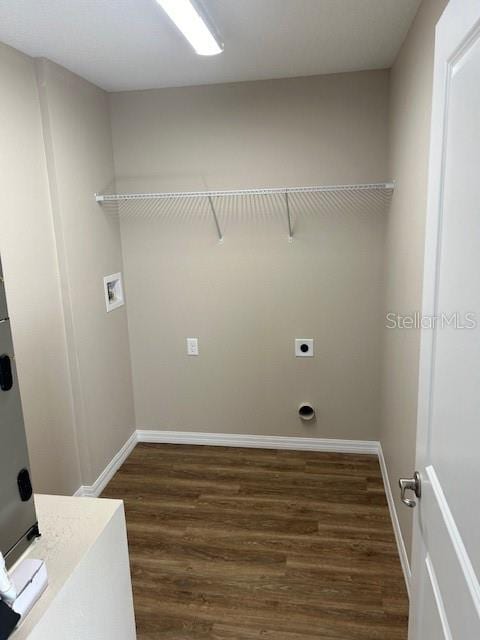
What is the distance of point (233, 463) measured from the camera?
333 cm

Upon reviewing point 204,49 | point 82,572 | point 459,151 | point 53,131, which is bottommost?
point 82,572

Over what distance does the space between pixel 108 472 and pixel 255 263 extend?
5.66 ft

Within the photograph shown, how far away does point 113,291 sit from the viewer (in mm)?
3238

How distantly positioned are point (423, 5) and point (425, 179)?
2.34 feet

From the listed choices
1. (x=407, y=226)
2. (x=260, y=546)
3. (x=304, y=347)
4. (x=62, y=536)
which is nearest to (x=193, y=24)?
(x=407, y=226)

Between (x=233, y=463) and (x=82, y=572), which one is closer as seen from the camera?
(x=82, y=572)

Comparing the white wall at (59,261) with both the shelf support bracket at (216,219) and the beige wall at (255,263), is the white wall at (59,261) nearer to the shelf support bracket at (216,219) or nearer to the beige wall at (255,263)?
the beige wall at (255,263)

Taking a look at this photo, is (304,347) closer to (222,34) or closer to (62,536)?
(222,34)

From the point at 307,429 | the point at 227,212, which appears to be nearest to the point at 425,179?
the point at 227,212

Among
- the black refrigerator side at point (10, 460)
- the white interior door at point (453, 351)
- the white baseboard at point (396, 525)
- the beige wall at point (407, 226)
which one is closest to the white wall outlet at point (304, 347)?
the beige wall at point (407, 226)

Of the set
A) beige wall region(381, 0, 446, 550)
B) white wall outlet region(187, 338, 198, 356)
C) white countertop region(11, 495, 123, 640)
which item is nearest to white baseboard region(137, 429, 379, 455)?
beige wall region(381, 0, 446, 550)

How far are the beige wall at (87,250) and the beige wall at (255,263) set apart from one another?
22 cm

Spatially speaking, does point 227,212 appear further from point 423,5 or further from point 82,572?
point 82,572

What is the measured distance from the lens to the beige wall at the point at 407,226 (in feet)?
6.11
